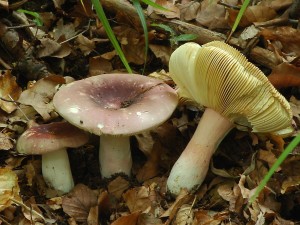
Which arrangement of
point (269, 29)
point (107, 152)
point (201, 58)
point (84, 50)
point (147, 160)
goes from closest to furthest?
1. point (201, 58)
2. point (107, 152)
3. point (147, 160)
4. point (269, 29)
5. point (84, 50)

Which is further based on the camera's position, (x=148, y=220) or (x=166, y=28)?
(x=166, y=28)

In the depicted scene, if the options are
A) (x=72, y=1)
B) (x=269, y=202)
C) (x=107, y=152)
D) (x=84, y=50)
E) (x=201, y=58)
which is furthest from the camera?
(x=72, y=1)

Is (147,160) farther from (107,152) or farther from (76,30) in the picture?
(76,30)

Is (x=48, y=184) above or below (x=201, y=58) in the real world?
below

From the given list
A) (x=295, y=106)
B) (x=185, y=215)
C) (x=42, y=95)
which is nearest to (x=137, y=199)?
(x=185, y=215)

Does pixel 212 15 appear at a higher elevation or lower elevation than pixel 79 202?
higher

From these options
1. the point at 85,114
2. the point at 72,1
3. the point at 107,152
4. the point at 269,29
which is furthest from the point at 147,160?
the point at 72,1

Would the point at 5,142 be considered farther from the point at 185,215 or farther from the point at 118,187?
the point at 185,215
